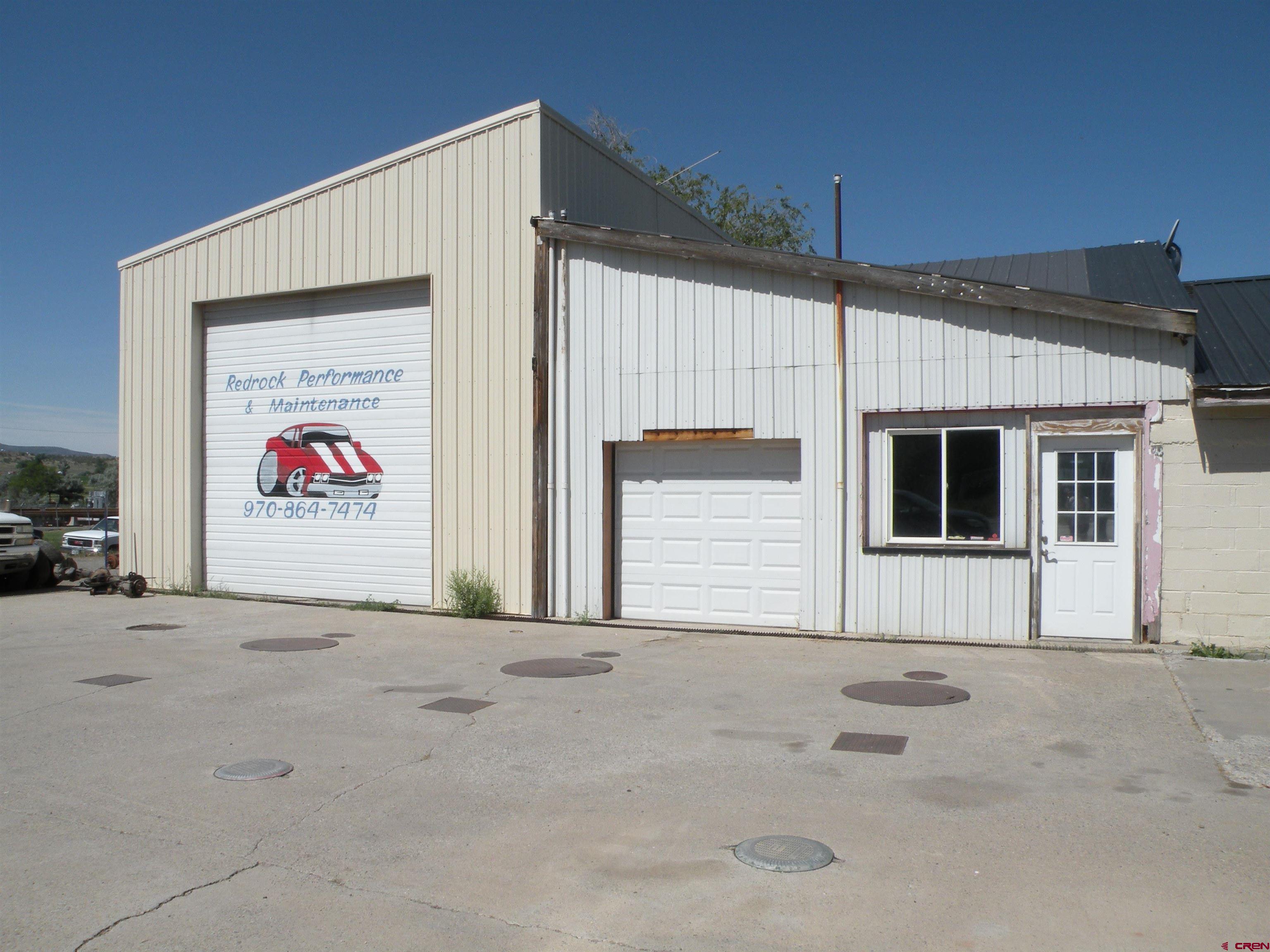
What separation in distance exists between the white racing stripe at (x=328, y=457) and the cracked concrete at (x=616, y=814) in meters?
5.56

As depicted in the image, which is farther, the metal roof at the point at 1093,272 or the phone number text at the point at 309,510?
the phone number text at the point at 309,510

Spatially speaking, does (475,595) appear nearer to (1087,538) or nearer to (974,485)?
(974,485)

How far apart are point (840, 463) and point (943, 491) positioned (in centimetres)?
113

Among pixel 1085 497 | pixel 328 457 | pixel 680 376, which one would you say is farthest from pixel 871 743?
pixel 328 457

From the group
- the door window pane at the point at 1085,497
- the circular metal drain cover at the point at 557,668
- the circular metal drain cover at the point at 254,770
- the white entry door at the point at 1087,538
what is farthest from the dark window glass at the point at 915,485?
the circular metal drain cover at the point at 254,770

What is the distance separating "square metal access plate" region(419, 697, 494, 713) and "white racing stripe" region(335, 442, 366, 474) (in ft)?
22.6

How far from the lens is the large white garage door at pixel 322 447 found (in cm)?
1389

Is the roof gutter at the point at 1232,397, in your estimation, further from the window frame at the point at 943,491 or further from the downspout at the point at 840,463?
the downspout at the point at 840,463

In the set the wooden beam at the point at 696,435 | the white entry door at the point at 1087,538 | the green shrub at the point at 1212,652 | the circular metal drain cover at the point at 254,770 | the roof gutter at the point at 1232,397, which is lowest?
the circular metal drain cover at the point at 254,770

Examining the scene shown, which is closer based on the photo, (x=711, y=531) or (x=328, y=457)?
(x=711, y=531)

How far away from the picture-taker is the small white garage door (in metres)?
11.6

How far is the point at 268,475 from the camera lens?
15219 millimetres

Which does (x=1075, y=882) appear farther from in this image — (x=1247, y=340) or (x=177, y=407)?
(x=177, y=407)

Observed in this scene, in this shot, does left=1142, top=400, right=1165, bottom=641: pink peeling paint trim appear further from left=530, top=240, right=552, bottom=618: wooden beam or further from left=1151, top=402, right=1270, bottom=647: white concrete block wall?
left=530, top=240, right=552, bottom=618: wooden beam
